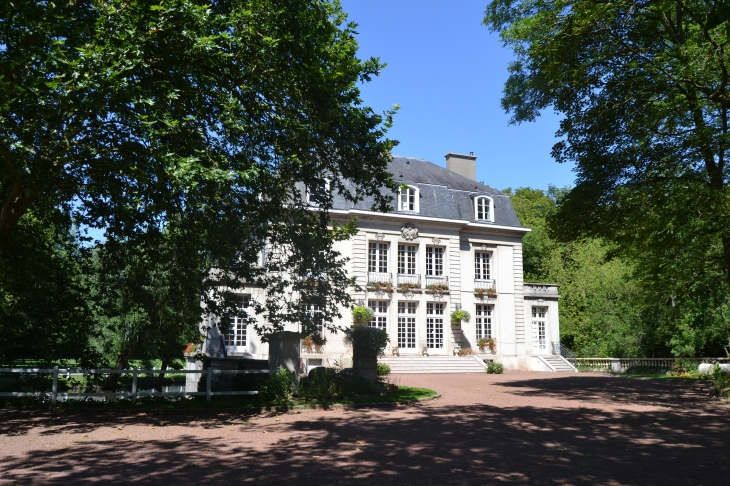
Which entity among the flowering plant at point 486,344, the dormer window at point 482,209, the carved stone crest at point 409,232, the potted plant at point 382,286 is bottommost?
the flowering plant at point 486,344

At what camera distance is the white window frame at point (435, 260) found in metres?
33.8

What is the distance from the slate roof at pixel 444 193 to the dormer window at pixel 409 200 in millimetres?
295

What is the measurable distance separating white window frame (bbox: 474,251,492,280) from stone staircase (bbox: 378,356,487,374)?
5544mm

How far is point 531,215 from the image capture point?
53.2 m

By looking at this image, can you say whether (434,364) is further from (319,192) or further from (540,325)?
(319,192)

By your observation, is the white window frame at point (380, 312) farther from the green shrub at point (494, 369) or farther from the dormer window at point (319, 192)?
the dormer window at point (319, 192)

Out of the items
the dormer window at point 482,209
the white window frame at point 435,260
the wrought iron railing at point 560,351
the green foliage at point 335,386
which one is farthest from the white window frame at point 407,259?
the green foliage at point 335,386

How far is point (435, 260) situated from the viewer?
33.9 meters

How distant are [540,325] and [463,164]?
11.3m

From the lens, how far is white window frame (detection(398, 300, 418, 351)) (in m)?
32.2

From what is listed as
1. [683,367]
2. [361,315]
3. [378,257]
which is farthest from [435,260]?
[683,367]

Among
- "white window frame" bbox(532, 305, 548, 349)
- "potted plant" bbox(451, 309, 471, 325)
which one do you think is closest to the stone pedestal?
"potted plant" bbox(451, 309, 471, 325)

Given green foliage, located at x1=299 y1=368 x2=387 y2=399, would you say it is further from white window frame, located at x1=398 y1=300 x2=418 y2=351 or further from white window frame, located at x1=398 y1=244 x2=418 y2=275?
white window frame, located at x1=398 y1=244 x2=418 y2=275

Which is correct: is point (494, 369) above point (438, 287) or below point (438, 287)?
below
